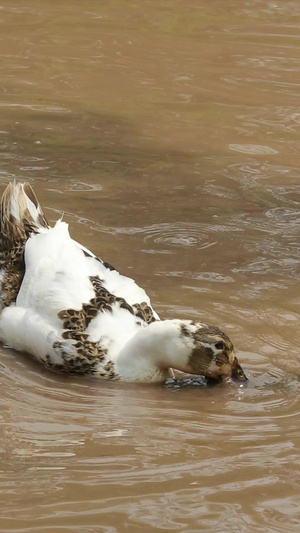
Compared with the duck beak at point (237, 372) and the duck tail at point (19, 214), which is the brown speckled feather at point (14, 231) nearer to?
the duck tail at point (19, 214)

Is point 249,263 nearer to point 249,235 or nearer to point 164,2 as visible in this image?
point 249,235

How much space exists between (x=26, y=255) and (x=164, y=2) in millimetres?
8137

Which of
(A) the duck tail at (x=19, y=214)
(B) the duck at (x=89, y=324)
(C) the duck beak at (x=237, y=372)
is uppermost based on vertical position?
(A) the duck tail at (x=19, y=214)

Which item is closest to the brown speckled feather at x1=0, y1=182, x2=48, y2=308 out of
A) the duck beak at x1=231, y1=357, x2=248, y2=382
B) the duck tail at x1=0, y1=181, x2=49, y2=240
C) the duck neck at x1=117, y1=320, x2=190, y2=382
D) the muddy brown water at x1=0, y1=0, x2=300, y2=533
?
A: the duck tail at x1=0, y1=181, x2=49, y2=240

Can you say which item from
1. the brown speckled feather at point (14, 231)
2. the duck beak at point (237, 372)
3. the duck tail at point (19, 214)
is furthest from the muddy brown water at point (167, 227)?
the duck tail at point (19, 214)

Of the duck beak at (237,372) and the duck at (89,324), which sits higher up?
the duck at (89,324)

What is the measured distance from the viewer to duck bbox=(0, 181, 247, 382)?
20.8 ft

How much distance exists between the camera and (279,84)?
467 inches

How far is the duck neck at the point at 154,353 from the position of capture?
636 centimetres

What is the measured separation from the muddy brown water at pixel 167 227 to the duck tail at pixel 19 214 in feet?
2.54

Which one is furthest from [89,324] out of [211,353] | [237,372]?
[237,372]

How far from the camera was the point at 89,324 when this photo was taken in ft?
21.4

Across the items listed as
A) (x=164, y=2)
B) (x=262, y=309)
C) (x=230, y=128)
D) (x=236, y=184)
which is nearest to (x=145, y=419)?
(x=262, y=309)

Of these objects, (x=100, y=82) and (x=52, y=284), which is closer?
(x=52, y=284)
